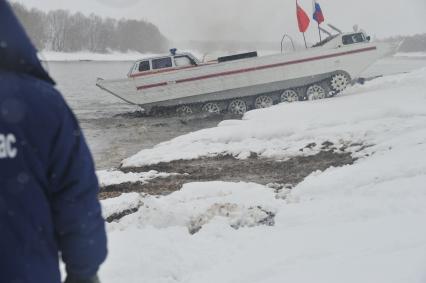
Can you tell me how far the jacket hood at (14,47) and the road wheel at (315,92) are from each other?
55.5 feet

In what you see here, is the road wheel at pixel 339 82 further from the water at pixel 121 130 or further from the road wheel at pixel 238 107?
the water at pixel 121 130

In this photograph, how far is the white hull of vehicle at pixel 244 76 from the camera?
17.3 meters

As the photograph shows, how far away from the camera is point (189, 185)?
6645 mm

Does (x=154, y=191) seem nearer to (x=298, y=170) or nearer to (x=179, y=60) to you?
(x=298, y=170)

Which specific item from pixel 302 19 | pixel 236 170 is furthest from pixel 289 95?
pixel 236 170

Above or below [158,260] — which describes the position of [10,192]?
above

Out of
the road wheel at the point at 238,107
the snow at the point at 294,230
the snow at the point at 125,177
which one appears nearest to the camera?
the snow at the point at 294,230

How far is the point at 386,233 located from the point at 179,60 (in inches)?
577

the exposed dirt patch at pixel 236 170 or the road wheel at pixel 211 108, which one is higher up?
the road wheel at pixel 211 108

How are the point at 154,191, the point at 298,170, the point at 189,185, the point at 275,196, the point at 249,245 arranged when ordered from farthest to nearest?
the point at 298,170 → the point at 154,191 → the point at 189,185 → the point at 275,196 → the point at 249,245

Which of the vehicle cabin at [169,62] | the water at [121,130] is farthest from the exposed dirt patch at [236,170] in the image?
the vehicle cabin at [169,62]

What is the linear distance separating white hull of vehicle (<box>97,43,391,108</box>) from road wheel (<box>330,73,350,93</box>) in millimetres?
192

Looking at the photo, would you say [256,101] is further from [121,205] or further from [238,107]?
[121,205]

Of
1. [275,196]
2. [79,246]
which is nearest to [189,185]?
[275,196]
